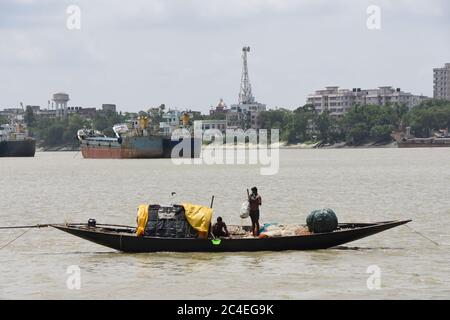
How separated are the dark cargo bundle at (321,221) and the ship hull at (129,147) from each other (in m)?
132

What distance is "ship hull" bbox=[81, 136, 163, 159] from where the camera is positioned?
164425 mm

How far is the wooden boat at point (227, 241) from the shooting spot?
30.9m

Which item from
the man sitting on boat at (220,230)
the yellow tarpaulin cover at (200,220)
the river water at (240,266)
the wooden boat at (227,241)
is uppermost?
the yellow tarpaulin cover at (200,220)

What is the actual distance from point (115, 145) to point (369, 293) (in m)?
149

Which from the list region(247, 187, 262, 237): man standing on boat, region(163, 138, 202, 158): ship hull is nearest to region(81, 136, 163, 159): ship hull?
region(163, 138, 202, 158): ship hull

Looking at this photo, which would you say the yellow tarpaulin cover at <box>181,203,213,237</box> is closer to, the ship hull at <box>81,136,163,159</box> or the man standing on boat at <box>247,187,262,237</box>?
the man standing on boat at <box>247,187,262,237</box>

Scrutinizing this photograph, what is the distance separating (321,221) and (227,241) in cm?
316

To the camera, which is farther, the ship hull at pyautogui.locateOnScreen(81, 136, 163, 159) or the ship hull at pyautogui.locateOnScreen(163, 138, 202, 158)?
the ship hull at pyautogui.locateOnScreen(81, 136, 163, 159)

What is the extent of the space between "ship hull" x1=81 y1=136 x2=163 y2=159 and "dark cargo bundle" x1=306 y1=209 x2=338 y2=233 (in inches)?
5188

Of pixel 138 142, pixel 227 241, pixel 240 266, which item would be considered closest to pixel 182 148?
pixel 138 142

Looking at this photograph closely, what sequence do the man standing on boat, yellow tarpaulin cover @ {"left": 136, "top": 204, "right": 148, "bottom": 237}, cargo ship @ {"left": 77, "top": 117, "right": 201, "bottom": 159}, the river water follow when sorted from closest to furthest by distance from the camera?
1. the river water
2. yellow tarpaulin cover @ {"left": 136, "top": 204, "right": 148, "bottom": 237}
3. the man standing on boat
4. cargo ship @ {"left": 77, "top": 117, "right": 201, "bottom": 159}

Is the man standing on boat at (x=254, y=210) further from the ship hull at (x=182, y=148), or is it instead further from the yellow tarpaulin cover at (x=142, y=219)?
the ship hull at (x=182, y=148)

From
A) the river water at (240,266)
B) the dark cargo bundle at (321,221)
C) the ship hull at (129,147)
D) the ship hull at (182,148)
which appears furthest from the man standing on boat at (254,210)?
the ship hull at (129,147)

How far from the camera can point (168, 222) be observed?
103 ft
